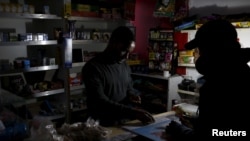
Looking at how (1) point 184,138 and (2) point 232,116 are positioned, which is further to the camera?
(1) point 184,138

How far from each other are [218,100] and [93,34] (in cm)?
301

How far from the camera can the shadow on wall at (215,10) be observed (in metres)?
3.40

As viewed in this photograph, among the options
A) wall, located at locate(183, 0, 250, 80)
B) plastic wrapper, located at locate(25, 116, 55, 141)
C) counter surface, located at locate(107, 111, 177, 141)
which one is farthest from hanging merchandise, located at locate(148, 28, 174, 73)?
plastic wrapper, located at locate(25, 116, 55, 141)

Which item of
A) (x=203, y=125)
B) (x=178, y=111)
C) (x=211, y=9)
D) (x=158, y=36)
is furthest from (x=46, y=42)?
(x=203, y=125)

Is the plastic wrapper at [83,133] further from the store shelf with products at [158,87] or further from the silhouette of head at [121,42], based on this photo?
the store shelf with products at [158,87]

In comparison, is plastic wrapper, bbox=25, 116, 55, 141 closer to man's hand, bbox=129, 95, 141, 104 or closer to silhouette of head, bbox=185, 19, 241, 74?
silhouette of head, bbox=185, 19, 241, 74

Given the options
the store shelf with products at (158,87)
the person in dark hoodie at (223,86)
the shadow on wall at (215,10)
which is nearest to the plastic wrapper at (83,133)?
the person in dark hoodie at (223,86)

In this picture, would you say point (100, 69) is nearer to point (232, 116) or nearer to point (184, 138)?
point (184, 138)

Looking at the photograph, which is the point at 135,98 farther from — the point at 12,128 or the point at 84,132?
the point at 12,128

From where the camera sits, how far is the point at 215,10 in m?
3.68

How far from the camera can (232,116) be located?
1.02 m

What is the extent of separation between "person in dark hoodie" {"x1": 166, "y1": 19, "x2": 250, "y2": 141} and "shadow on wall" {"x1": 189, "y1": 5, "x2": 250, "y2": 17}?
261 centimetres

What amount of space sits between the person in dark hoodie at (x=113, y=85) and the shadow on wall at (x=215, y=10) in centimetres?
196

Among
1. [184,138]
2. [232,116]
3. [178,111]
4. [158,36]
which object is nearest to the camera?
[232,116]
